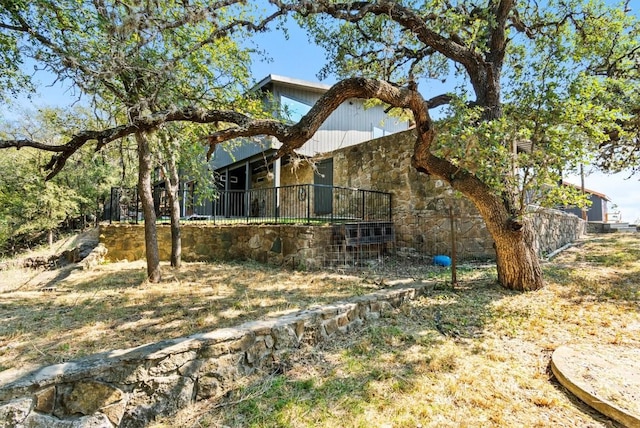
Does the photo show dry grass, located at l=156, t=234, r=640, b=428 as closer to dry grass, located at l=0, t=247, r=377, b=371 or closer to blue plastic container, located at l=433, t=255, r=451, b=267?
dry grass, located at l=0, t=247, r=377, b=371

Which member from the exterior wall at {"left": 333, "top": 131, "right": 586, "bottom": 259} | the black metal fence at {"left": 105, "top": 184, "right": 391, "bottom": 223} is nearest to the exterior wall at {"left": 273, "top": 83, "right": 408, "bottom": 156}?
the black metal fence at {"left": 105, "top": 184, "right": 391, "bottom": 223}

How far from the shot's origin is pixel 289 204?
10.9 meters

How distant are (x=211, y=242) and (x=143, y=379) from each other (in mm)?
5926

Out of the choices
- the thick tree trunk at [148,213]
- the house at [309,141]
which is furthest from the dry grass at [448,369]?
the house at [309,141]

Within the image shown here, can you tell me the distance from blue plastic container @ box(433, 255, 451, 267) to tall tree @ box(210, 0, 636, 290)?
6.49 ft

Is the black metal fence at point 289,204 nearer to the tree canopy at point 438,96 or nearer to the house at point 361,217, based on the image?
the house at point 361,217

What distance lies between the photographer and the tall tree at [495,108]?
3754 millimetres

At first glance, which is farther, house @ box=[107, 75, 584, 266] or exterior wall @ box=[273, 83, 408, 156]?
exterior wall @ box=[273, 83, 408, 156]

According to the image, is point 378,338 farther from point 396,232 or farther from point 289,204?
point 289,204

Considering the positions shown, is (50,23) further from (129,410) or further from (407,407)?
(407,407)

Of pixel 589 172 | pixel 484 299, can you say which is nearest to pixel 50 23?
pixel 484 299

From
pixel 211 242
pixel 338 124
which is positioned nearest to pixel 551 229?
pixel 338 124

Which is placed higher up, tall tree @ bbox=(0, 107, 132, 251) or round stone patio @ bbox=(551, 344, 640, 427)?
tall tree @ bbox=(0, 107, 132, 251)

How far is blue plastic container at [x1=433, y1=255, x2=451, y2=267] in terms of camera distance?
6700 millimetres
